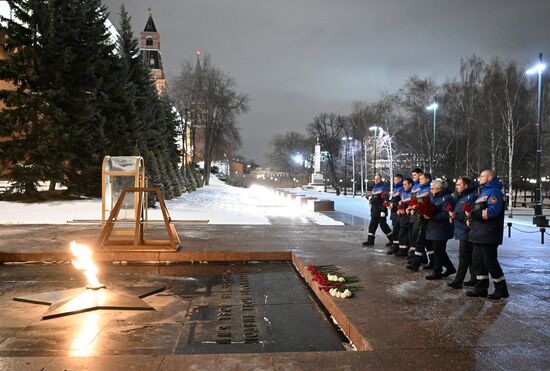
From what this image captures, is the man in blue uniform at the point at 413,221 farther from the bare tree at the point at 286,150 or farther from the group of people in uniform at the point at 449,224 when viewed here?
the bare tree at the point at 286,150

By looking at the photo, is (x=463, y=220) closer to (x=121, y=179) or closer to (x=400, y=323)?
(x=400, y=323)

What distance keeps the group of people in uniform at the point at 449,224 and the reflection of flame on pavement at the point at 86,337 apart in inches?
200

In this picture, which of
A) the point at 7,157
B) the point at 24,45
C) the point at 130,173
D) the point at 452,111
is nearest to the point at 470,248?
the point at 130,173

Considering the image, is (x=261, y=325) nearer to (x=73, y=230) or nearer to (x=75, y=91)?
(x=73, y=230)

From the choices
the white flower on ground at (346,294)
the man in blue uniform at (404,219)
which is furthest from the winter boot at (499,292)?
the man in blue uniform at (404,219)

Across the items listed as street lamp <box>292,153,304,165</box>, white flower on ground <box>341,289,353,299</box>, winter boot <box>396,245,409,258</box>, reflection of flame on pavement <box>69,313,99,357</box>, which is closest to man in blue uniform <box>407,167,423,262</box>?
winter boot <box>396,245,409,258</box>

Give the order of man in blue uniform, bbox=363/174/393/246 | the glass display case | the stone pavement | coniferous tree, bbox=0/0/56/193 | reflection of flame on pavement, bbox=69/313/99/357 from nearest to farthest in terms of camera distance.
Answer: the stone pavement
reflection of flame on pavement, bbox=69/313/99/357
man in blue uniform, bbox=363/174/393/246
the glass display case
coniferous tree, bbox=0/0/56/193

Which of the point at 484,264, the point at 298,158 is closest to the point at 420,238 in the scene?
the point at 484,264

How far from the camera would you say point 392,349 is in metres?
4.98

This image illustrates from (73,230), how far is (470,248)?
38.5ft

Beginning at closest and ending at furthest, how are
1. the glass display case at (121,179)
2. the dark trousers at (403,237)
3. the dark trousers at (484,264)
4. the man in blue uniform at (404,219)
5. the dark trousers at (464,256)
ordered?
the dark trousers at (484,264) < the dark trousers at (464,256) < the man in blue uniform at (404,219) < the dark trousers at (403,237) < the glass display case at (121,179)

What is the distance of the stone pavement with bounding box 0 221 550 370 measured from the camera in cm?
457

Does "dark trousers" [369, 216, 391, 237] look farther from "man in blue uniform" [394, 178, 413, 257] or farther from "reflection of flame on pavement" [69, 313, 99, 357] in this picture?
"reflection of flame on pavement" [69, 313, 99, 357]

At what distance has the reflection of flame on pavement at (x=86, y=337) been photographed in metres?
5.25
